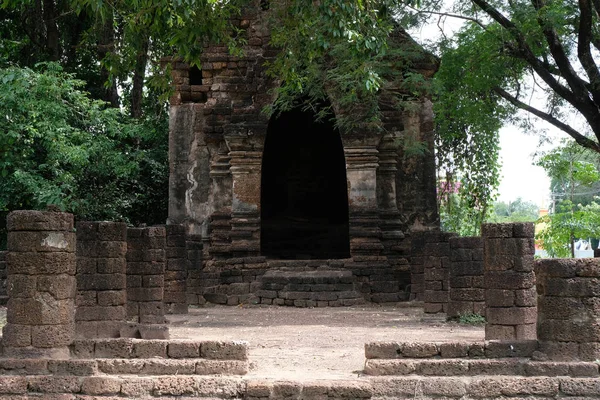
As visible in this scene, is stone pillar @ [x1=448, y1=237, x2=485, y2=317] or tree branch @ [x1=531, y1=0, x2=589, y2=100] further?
tree branch @ [x1=531, y1=0, x2=589, y2=100]

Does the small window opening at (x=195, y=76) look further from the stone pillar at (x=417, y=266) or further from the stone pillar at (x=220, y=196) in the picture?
the stone pillar at (x=417, y=266)

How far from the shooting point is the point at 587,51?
14.2m

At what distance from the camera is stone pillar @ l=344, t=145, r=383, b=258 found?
1620cm

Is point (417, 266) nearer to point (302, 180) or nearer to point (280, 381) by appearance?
point (302, 180)

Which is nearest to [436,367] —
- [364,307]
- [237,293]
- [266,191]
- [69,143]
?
[364,307]

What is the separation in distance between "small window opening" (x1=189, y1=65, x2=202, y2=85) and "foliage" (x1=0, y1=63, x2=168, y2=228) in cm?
185

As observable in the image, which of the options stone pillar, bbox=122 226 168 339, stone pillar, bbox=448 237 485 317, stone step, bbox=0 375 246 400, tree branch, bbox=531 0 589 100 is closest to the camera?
stone step, bbox=0 375 246 400

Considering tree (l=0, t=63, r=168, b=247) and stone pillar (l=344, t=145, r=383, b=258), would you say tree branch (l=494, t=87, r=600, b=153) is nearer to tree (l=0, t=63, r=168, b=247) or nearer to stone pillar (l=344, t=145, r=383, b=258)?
stone pillar (l=344, t=145, r=383, b=258)

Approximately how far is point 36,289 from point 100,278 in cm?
185

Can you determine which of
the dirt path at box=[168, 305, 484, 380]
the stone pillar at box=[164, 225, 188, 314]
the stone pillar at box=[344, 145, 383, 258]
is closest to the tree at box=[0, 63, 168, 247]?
the stone pillar at box=[164, 225, 188, 314]

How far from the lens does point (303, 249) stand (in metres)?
19.9

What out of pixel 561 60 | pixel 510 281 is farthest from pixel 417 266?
pixel 510 281

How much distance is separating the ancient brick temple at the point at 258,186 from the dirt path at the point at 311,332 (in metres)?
0.63

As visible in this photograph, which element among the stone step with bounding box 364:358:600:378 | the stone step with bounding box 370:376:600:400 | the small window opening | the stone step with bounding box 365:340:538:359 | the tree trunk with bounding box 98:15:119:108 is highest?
the tree trunk with bounding box 98:15:119:108
